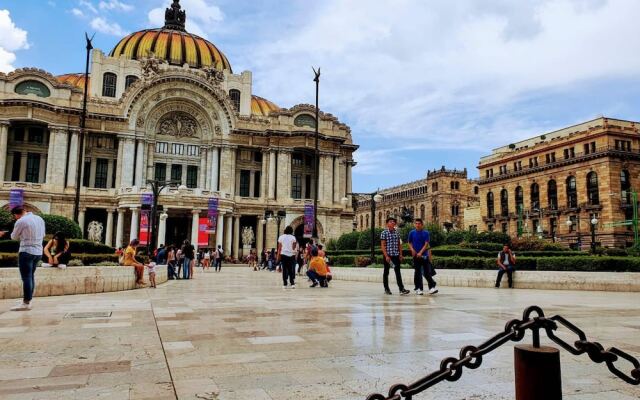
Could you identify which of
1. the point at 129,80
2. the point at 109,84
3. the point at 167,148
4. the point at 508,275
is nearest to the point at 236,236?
the point at 167,148

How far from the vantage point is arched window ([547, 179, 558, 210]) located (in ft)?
200

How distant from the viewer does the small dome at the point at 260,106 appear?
Answer: 60344 millimetres

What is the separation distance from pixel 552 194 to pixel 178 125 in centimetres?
4589

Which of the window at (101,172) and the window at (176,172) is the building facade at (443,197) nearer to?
Result: the window at (176,172)

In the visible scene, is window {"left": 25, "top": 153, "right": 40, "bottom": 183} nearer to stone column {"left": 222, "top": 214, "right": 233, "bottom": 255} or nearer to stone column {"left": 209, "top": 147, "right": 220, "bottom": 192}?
stone column {"left": 209, "top": 147, "right": 220, "bottom": 192}

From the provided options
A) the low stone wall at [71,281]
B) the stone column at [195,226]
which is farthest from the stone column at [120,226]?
the low stone wall at [71,281]

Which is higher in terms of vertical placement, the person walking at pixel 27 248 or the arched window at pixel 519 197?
the arched window at pixel 519 197

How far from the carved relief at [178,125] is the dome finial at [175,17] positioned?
2479 centimetres

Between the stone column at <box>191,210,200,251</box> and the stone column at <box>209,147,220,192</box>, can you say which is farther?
the stone column at <box>209,147,220,192</box>

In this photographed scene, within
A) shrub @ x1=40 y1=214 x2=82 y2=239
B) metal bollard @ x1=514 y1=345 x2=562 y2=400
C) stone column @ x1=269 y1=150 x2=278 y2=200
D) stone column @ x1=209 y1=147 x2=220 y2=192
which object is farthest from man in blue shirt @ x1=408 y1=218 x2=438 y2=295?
stone column @ x1=269 y1=150 x2=278 y2=200

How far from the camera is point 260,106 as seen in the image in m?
61.5

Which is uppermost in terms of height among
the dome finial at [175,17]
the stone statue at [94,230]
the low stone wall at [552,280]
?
the dome finial at [175,17]

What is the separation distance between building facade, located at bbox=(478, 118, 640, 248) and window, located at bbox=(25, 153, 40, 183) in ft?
167

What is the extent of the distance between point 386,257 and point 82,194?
40.3m
